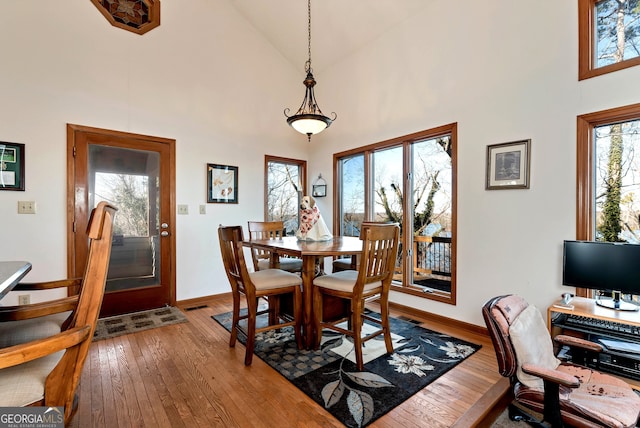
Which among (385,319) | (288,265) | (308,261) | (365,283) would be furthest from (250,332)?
(288,265)

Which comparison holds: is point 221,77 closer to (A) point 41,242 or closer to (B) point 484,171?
(A) point 41,242

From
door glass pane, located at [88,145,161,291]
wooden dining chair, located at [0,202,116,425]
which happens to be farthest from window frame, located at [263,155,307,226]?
wooden dining chair, located at [0,202,116,425]

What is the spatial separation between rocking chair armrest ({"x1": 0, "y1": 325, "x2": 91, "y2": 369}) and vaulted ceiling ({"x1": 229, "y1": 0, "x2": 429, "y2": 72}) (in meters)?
3.99

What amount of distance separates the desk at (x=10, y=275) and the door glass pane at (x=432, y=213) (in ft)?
11.0

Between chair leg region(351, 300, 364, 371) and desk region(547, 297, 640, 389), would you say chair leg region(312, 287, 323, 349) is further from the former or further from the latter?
desk region(547, 297, 640, 389)

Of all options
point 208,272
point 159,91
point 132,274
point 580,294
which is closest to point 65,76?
point 159,91

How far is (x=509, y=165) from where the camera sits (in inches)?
106

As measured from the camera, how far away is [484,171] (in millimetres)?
2867

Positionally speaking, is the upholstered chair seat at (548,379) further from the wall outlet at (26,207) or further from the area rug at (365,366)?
the wall outlet at (26,207)

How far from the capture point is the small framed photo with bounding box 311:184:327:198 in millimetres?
4723

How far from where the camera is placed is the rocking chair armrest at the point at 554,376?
1329mm

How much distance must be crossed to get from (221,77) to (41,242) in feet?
9.30

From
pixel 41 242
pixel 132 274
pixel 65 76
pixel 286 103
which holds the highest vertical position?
pixel 286 103

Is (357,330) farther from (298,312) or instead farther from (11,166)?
(11,166)
